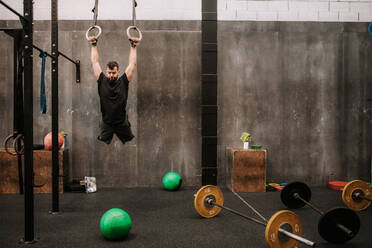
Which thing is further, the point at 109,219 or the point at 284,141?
the point at 284,141

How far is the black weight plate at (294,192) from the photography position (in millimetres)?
3734

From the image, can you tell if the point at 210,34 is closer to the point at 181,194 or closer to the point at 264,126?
the point at 264,126

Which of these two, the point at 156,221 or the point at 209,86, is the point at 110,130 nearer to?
the point at 156,221

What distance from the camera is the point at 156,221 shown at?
3.32m

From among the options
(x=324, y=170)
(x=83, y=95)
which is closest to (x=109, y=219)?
(x=83, y=95)

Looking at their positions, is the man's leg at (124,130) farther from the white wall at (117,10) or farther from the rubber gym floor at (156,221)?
the white wall at (117,10)

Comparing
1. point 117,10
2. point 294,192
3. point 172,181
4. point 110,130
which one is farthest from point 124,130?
point 117,10

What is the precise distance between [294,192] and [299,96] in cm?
205

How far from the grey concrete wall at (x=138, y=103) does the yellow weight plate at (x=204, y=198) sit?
1589 mm

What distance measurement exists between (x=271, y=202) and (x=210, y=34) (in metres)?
2.87

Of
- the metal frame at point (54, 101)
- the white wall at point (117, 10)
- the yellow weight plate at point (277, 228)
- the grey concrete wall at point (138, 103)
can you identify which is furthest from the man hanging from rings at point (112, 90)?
the yellow weight plate at point (277, 228)

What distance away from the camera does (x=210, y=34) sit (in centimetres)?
500

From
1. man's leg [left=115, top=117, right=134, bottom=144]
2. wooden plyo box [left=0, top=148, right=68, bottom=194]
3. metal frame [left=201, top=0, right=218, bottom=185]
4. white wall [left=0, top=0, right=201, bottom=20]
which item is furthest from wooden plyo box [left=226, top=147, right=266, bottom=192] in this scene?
wooden plyo box [left=0, top=148, right=68, bottom=194]

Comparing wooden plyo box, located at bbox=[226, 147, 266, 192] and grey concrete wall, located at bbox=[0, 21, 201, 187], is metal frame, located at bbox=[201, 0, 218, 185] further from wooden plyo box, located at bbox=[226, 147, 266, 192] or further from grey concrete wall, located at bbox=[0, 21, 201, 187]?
wooden plyo box, located at bbox=[226, 147, 266, 192]
